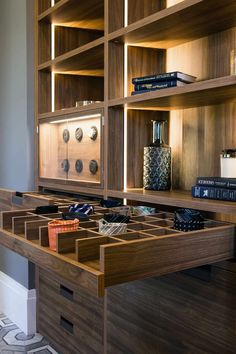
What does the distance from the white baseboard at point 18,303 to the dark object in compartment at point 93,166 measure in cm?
102

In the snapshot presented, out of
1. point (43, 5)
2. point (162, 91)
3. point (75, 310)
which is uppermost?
point (43, 5)

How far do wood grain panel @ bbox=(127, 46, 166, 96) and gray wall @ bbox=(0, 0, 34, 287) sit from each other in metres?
0.88

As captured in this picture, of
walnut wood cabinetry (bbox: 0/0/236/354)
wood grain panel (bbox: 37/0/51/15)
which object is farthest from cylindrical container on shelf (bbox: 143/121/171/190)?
wood grain panel (bbox: 37/0/51/15)

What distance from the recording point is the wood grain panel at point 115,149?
1.75 m

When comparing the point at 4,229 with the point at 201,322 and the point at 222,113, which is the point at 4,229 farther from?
the point at 222,113

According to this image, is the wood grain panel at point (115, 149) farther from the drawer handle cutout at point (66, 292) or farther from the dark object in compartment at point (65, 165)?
the drawer handle cutout at point (66, 292)

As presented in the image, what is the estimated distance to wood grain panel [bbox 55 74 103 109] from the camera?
7.88ft

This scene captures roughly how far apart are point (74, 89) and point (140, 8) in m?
0.82

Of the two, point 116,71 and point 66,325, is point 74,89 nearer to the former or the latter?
point 116,71

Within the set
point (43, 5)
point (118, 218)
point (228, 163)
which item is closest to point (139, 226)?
point (118, 218)

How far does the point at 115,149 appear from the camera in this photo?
5.80 feet

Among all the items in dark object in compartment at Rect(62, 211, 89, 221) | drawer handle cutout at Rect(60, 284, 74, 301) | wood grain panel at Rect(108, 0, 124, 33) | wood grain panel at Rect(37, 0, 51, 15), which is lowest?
drawer handle cutout at Rect(60, 284, 74, 301)

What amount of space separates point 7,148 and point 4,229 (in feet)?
4.88

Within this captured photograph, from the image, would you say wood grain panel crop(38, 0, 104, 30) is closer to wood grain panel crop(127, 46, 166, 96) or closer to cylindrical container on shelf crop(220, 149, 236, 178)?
wood grain panel crop(127, 46, 166, 96)
